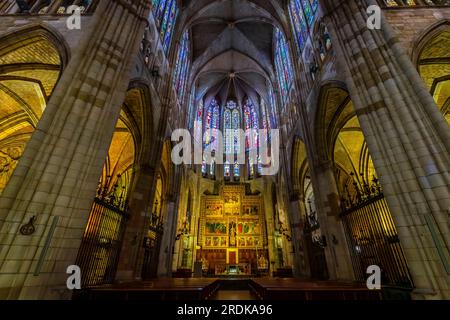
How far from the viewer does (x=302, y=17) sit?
14320mm

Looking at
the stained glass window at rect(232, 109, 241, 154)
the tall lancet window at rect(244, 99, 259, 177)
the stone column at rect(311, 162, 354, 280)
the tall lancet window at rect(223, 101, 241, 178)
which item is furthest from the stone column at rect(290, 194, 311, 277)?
the stained glass window at rect(232, 109, 241, 154)

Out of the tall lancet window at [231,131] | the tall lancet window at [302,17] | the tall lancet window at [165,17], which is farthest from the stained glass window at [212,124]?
the tall lancet window at [302,17]

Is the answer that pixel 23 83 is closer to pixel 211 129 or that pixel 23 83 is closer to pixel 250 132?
pixel 211 129

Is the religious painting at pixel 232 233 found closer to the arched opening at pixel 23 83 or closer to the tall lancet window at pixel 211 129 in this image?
the tall lancet window at pixel 211 129

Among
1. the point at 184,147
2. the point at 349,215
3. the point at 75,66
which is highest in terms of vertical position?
the point at 184,147

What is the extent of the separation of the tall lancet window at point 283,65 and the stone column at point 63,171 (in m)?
13.7

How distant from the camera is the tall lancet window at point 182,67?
17381 millimetres

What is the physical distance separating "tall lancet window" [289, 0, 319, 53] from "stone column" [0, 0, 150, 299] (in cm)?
1098

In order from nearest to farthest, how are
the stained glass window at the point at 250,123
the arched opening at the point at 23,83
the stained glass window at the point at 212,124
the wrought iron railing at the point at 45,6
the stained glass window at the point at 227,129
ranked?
the arched opening at the point at 23,83, the wrought iron railing at the point at 45,6, the stained glass window at the point at 250,123, the stained glass window at the point at 212,124, the stained glass window at the point at 227,129

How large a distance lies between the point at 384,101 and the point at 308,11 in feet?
32.6

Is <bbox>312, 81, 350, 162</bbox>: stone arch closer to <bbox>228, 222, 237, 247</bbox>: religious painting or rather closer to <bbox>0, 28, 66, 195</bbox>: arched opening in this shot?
<bbox>0, 28, 66, 195</bbox>: arched opening
